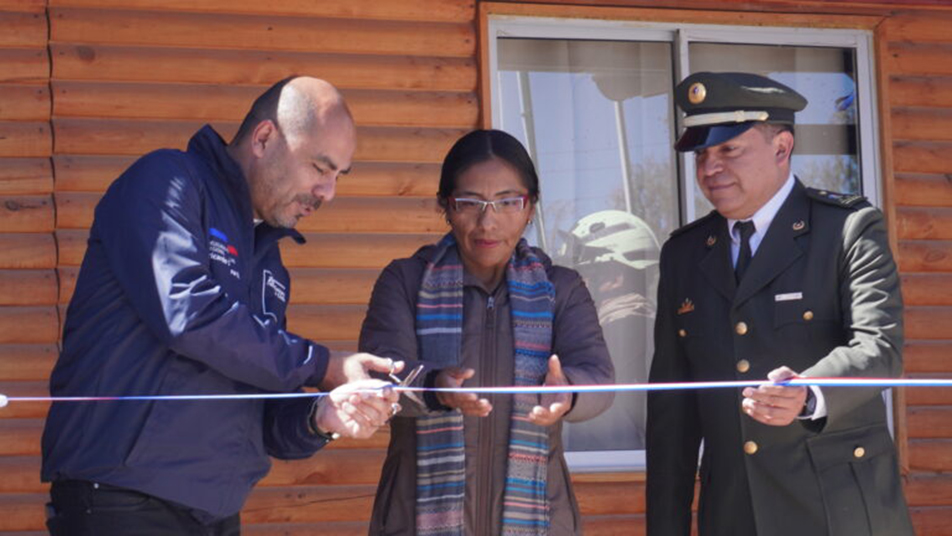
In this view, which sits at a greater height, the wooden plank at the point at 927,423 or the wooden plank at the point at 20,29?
the wooden plank at the point at 20,29

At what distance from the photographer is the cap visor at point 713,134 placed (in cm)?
380

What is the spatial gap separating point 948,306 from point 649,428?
7.82 ft

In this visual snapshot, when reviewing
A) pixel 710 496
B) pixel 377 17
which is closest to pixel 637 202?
pixel 377 17

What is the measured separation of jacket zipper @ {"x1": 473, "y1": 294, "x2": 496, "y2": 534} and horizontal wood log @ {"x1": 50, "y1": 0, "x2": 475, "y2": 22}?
7.01ft

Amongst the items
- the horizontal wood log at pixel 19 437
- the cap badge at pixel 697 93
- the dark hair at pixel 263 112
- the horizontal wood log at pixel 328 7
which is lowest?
the horizontal wood log at pixel 19 437

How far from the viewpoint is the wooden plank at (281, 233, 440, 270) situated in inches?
213

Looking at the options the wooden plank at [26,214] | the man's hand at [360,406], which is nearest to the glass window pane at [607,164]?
the wooden plank at [26,214]

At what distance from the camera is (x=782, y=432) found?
11.9ft

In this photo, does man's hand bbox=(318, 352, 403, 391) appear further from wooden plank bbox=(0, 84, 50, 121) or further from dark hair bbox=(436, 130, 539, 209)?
wooden plank bbox=(0, 84, 50, 121)

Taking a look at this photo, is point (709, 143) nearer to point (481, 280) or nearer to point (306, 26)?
point (481, 280)

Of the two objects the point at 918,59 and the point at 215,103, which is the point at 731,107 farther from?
the point at 918,59

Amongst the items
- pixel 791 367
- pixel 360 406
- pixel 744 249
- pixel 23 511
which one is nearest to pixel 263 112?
pixel 360 406

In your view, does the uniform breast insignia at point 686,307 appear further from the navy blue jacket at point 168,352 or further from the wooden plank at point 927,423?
the wooden plank at point 927,423

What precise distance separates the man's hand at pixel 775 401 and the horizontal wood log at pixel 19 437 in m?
2.91
